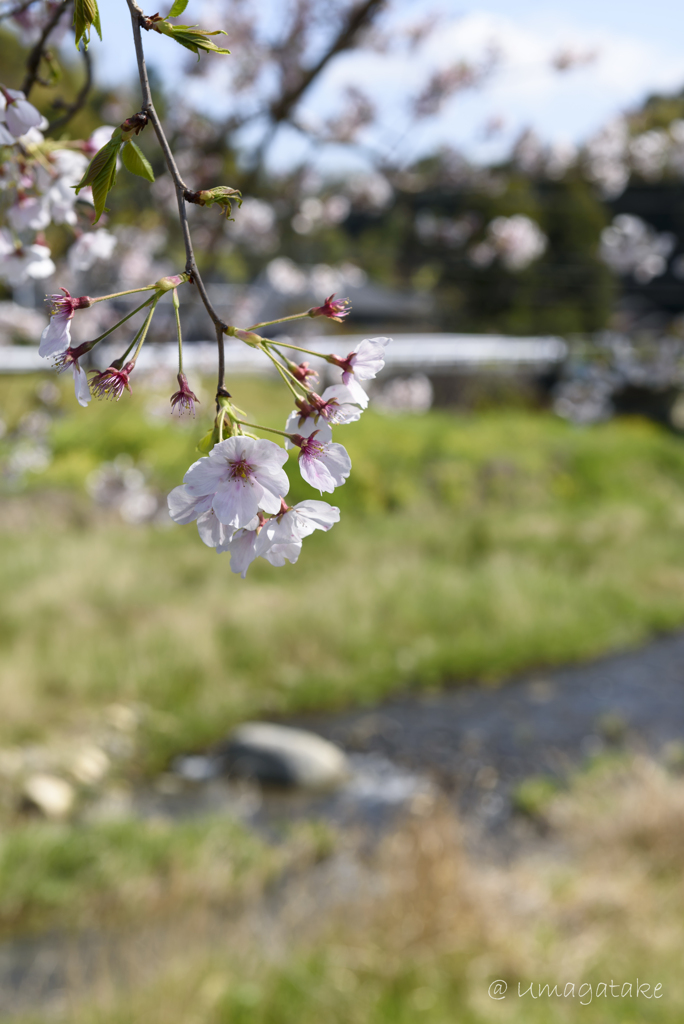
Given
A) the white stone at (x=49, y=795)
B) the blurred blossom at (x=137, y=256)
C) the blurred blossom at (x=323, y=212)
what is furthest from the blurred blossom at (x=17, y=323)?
the white stone at (x=49, y=795)

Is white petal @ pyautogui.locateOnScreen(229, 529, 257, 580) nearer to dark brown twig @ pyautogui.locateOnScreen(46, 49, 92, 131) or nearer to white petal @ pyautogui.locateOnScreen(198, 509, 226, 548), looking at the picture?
white petal @ pyautogui.locateOnScreen(198, 509, 226, 548)

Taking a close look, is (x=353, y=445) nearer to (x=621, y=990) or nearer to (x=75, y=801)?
(x=75, y=801)

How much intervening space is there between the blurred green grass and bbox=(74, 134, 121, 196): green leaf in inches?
157

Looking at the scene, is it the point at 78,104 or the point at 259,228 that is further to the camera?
the point at 259,228

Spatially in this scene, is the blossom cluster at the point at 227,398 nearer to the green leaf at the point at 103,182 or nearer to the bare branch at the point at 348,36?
the green leaf at the point at 103,182

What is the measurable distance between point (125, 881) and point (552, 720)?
151 inches

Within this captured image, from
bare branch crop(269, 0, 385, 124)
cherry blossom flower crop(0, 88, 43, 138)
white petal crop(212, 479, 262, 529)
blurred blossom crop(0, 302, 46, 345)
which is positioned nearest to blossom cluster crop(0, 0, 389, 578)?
white petal crop(212, 479, 262, 529)

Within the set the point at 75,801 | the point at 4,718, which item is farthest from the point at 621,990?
the point at 4,718

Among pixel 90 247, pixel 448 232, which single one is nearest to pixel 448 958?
pixel 90 247

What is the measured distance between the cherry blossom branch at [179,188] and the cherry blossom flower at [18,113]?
336 millimetres

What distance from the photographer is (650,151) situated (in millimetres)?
6773

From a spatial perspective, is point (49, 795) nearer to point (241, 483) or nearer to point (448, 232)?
point (448, 232)

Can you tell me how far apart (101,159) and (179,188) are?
68 mm

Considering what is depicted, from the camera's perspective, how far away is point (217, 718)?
21.0 feet
